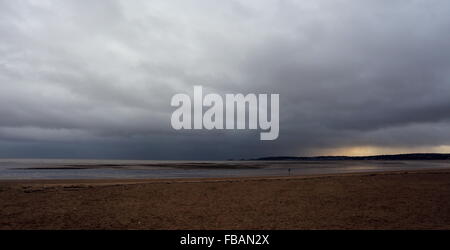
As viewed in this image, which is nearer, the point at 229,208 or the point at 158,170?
the point at 229,208

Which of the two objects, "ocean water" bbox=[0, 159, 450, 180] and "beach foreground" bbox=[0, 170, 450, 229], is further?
"ocean water" bbox=[0, 159, 450, 180]

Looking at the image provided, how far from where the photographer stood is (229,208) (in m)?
14.1

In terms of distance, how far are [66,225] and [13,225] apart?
72.2 inches

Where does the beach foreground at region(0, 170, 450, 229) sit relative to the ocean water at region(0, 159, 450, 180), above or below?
above

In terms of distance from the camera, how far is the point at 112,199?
623 inches

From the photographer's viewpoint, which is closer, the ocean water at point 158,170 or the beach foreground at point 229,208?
the beach foreground at point 229,208

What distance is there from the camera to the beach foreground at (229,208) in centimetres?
1105

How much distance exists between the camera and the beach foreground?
11047 millimetres

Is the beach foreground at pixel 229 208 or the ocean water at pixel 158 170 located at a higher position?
the beach foreground at pixel 229 208

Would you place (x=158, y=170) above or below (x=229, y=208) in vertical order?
below
